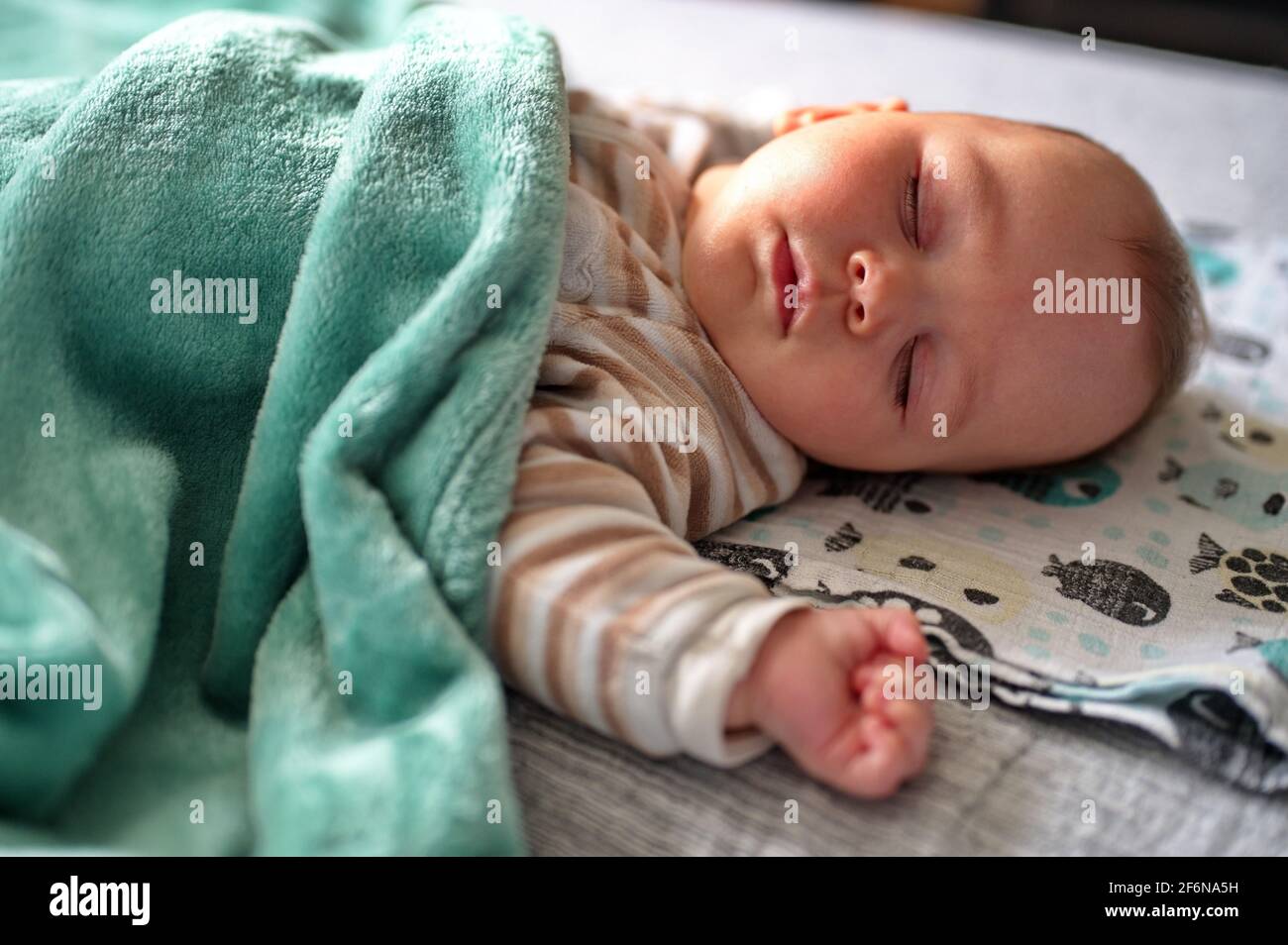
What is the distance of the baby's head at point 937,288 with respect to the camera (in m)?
0.96

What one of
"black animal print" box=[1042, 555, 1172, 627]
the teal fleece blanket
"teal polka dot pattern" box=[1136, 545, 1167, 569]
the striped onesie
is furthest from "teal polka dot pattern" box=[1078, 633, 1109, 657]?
the teal fleece blanket

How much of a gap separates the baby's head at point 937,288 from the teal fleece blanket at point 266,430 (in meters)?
0.23

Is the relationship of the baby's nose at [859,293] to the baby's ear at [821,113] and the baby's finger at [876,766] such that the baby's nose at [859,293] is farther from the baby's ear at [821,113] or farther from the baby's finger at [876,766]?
the baby's finger at [876,766]

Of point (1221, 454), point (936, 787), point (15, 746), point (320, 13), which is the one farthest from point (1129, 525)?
point (320, 13)

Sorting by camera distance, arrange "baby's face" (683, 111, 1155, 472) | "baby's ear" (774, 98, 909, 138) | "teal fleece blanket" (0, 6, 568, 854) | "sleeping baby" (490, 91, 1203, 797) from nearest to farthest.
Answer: "teal fleece blanket" (0, 6, 568, 854) < "sleeping baby" (490, 91, 1203, 797) < "baby's face" (683, 111, 1155, 472) < "baby's ear" (774, 98, 909, 138)

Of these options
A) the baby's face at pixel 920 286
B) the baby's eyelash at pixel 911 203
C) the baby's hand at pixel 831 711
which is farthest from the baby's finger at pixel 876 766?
the baby's eyelash at pixel 911 203

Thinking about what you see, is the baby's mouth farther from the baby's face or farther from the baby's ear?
the baby's ear

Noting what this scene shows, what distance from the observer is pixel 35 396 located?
79 centimetres

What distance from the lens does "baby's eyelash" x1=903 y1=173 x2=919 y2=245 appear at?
3.23 feet

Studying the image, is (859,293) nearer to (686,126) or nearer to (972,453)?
(972,453)

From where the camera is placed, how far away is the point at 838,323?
965 mm
